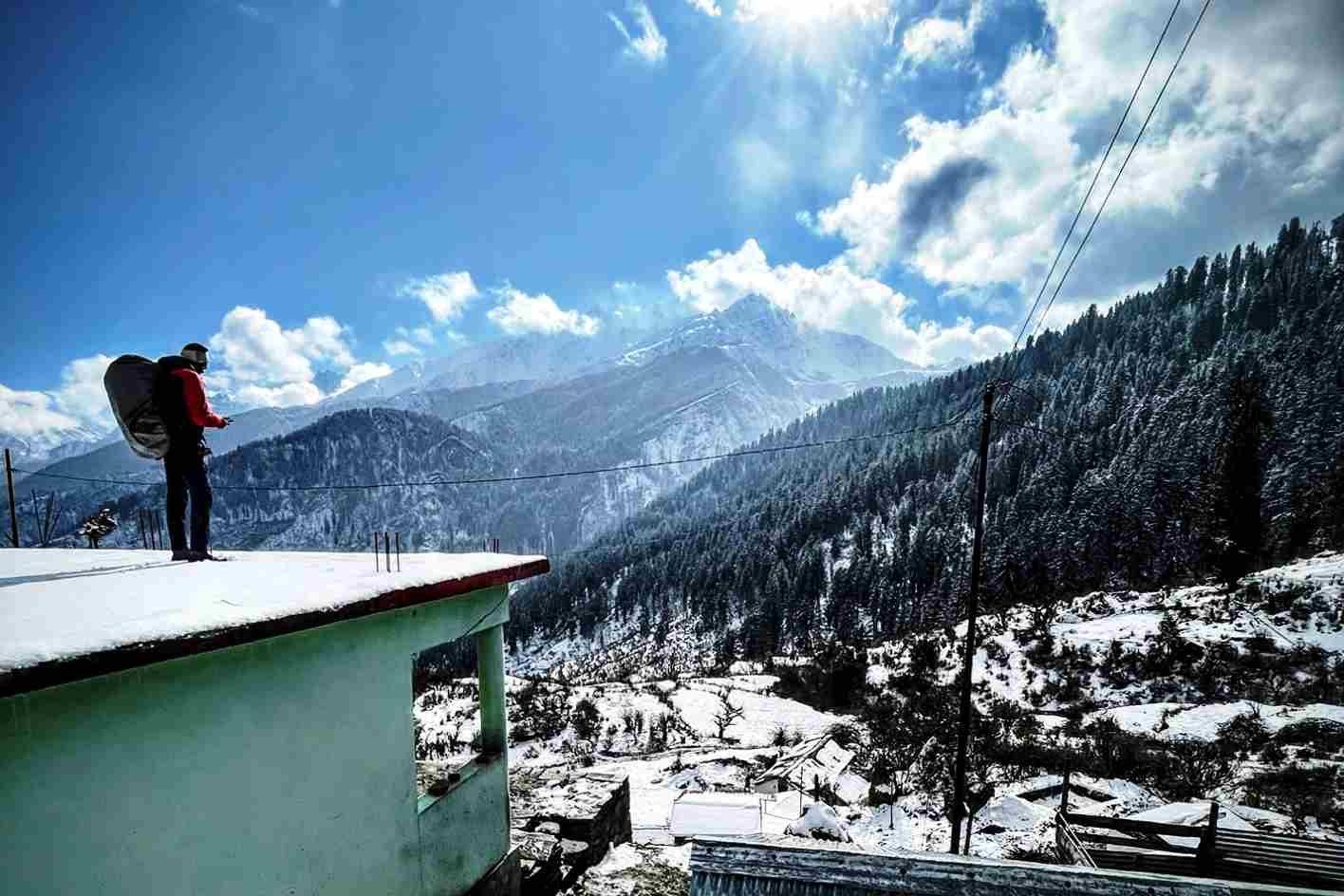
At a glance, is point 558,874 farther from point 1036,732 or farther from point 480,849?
point 1036,732

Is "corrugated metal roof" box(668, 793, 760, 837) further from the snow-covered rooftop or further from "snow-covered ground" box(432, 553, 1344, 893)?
the snow-covered rooftop

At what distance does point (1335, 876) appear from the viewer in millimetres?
6824

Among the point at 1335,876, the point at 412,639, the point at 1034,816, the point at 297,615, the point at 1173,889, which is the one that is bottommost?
the point at 1034,816

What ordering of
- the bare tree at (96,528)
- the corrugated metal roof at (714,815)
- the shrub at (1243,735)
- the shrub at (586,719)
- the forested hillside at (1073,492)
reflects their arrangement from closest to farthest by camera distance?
the bare tree at (96,528) < the corrugated metal roof at (714,815) < the shrub at (1243,735) < the shrub at (586,719) < the forested hillside at (1073,492)

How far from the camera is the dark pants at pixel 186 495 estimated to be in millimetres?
6195

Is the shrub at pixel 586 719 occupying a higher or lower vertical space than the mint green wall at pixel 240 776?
lower

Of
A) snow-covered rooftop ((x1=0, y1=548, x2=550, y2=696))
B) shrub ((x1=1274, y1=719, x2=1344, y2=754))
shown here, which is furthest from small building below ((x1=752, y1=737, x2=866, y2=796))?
shrub ((x1=1274, y1=719, x2=1344, y2=754))

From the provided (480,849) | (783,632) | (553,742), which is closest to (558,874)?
(480,849)

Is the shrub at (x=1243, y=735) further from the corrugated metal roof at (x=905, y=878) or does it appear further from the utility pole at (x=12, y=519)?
the utility pole at (x=12, y=519)

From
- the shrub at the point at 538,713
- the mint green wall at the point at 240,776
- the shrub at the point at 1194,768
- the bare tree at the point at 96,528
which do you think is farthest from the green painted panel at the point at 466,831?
the shrub at the point at 1194,768

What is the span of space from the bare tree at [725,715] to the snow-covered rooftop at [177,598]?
59.9 feet

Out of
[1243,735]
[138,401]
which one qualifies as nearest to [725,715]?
[1243,735]

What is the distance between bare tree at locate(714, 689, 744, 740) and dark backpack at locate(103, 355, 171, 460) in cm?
1961

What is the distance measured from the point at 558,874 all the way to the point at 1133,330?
117784 millimetres
